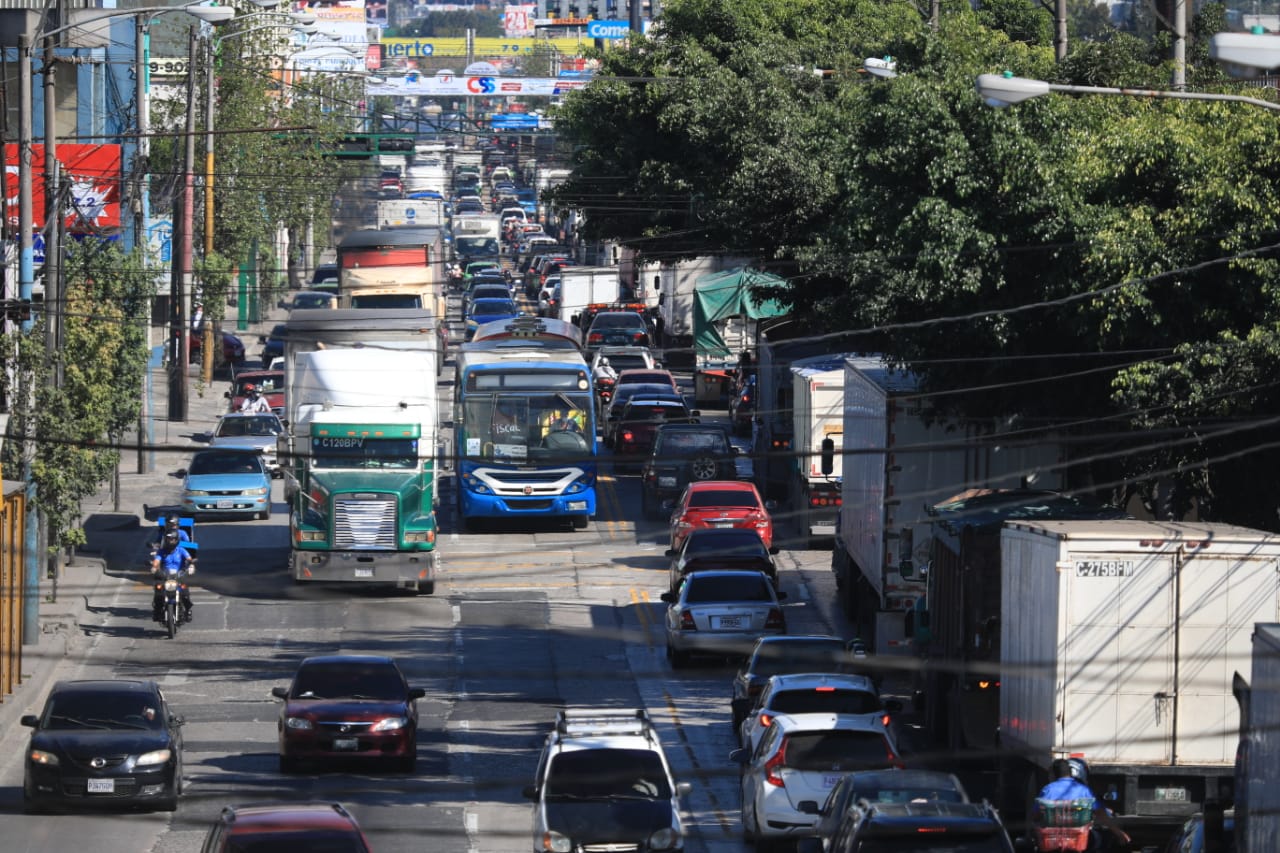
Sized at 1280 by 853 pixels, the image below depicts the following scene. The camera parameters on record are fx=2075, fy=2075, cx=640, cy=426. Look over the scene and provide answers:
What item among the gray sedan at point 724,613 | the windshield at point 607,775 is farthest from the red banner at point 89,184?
the windshield at point 607,775

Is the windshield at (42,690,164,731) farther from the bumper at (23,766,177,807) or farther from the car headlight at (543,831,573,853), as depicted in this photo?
the car headlight at (543,831,573,853)

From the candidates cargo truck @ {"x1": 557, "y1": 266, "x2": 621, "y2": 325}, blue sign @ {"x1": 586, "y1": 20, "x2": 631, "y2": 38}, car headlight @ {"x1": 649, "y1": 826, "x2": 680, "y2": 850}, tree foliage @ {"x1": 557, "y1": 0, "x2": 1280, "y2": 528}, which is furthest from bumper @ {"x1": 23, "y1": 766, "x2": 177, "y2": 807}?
blue sign @ {"x1": 586, "y1": 20, "x2": 631, "y2": 38}

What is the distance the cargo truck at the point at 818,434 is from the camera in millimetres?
36281

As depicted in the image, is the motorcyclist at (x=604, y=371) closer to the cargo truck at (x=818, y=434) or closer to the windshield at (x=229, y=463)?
the windshield at (x=229, y=463)

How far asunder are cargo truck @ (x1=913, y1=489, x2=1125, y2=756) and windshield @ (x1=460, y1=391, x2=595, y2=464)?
15.1 metres

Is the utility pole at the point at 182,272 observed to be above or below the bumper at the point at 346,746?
above

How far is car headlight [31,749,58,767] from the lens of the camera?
21016 mm

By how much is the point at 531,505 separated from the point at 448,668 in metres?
9.80

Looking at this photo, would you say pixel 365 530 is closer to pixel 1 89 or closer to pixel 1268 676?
pixel 1 89

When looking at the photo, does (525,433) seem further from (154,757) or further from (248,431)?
(154,757)

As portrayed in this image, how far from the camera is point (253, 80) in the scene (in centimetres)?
6412

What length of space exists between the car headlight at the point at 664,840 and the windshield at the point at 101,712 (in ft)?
21.0

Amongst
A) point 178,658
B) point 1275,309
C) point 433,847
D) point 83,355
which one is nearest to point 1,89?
point 83,355

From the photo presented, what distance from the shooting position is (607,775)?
60.3 feet
